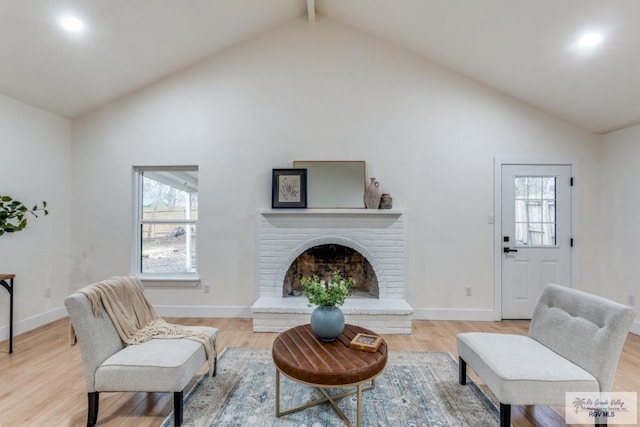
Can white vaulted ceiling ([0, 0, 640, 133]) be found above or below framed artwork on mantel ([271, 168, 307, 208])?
above

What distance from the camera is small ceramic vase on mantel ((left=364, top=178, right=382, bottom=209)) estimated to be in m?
3.66

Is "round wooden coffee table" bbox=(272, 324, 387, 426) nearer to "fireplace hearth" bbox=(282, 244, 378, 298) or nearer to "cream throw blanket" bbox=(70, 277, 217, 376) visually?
"cream throw blanket" bbox=(70, 277, 217, 376)

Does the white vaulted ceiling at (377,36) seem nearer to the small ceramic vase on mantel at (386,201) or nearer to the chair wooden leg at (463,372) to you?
the small ceramic vase on mantel at (386,201)

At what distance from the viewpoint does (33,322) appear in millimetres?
3422

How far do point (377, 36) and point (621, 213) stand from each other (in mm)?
3563

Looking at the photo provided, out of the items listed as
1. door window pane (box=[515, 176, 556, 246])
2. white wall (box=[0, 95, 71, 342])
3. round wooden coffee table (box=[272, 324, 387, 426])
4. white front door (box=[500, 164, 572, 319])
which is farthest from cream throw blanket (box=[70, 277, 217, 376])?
door window pane (box=[515, 176, 556, 246])

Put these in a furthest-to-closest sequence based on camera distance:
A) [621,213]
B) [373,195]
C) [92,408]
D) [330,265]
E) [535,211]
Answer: [330,265] < [535,211] < [373,195] < [621,213] < [92,408]

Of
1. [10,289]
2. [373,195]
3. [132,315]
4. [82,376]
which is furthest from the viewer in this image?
[373,195]

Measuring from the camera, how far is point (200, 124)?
153 inches

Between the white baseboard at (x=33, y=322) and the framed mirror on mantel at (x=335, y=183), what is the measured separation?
331 cm

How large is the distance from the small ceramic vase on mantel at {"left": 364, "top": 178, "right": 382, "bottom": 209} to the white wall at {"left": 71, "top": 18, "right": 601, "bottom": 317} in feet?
0.82

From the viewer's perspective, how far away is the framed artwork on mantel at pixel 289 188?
3.75 metres

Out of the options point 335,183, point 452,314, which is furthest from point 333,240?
point 452,314

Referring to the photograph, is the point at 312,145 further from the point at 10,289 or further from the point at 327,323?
the point at 10,289
